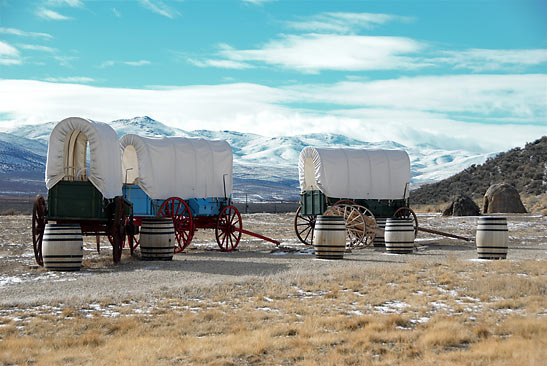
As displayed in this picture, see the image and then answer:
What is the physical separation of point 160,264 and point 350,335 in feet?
23.1

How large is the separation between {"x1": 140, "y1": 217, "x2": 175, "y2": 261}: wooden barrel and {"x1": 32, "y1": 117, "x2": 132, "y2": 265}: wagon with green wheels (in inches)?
22.1

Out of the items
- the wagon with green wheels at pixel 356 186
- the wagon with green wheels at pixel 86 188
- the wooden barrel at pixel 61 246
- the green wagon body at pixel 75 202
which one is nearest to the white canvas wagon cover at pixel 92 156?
the wagon with green wheels at pixel 86 188

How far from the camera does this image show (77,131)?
14141 mm

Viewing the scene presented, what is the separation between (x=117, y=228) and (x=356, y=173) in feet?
27.7

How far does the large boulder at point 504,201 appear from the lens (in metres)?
33.7

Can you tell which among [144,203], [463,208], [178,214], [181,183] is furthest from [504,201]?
[144,203]

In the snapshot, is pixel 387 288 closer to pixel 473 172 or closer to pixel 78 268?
pixel 78 268

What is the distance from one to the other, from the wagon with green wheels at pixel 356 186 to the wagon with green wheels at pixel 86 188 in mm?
6918

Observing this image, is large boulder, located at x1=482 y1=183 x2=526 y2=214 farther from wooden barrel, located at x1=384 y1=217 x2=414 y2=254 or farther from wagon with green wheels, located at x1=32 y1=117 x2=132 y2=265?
wagon with green wheels, located at x1=32 y1=117 x2=132 y2=265

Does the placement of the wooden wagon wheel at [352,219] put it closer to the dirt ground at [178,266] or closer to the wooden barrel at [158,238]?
the dirt ground at [178,266]

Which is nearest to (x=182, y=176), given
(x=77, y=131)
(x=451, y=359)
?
(x=77, y=131)

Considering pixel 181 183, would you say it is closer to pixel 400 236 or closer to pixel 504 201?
pixel 400 236

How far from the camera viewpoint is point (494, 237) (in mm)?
13633

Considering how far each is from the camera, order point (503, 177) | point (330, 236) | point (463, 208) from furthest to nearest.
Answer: point (503, 177), point (463, 208), point (330, 236)
